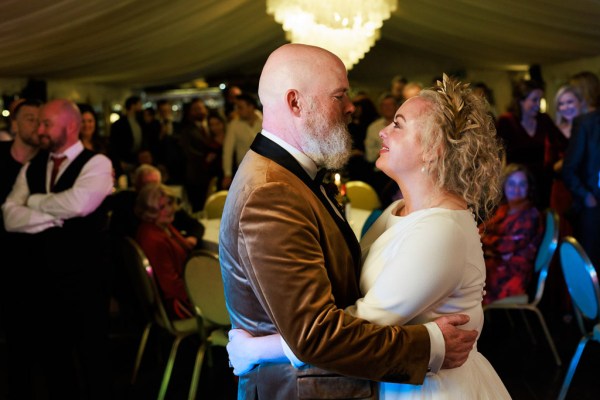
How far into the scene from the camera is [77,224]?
3.67 metres

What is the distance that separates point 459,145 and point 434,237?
231mm

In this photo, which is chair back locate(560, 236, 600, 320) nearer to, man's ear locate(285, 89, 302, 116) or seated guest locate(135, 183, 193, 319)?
seated guest locate(135, 183, 193, 319)

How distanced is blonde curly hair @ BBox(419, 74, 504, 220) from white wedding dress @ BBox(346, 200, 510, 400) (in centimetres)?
7

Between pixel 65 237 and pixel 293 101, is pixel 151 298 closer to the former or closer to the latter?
pixel 65 237

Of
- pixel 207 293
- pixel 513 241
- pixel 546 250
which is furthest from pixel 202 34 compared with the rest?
pixel 207 293

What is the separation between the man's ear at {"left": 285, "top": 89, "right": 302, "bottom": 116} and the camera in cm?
176

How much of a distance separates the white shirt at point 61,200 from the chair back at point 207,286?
0.54 meters

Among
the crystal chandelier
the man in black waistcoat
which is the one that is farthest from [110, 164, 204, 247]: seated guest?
the crystal chandelier

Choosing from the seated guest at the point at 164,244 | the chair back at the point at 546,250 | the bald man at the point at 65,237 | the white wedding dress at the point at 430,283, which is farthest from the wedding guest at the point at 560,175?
the white wedding dress at the point at 430,283

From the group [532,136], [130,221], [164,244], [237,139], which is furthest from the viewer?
[237,139]

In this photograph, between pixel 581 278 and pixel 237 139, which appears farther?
pixel 237 139

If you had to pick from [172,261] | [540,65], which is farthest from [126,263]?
[540,65]

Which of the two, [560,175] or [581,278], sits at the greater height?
[560,175]

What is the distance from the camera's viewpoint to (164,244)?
4.23 m
